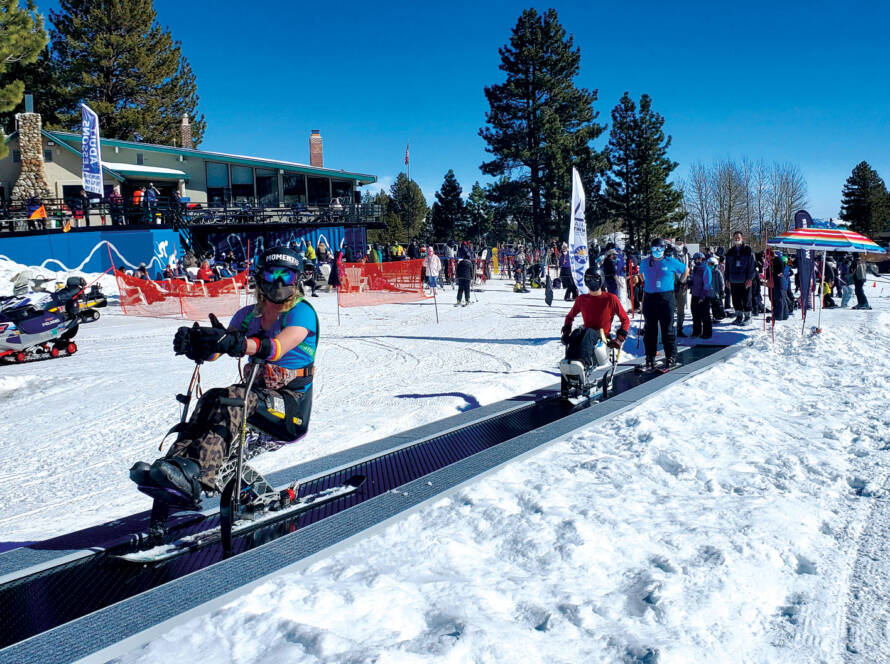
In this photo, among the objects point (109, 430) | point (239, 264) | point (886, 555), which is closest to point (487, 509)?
point (886, 555)

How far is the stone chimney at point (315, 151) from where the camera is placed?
39.5m

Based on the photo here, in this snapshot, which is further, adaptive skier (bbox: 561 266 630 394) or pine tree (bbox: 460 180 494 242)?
pine tree (bbox: 460 180 494 242)

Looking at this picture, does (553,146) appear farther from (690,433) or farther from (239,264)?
(690,433)

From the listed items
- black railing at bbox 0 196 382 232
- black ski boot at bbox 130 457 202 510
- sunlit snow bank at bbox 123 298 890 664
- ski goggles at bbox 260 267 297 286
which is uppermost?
black railing at bbox 0 196 382 232

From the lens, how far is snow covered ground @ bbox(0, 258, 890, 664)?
9.55ft

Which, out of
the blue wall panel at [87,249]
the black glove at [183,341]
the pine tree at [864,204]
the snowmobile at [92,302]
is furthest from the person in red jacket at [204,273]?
the pine tree at [864,204]

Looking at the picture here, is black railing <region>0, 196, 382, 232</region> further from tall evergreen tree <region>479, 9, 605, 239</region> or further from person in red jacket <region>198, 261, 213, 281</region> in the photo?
tall evergreen tree <region>479, 9, 605, 239</region>

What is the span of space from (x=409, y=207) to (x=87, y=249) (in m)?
50.8

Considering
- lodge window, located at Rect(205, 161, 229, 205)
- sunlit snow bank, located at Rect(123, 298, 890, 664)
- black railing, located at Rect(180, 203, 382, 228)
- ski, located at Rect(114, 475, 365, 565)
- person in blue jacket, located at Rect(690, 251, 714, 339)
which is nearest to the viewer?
sunlit snow bank, located at Rect(123, 298, 890, 664)

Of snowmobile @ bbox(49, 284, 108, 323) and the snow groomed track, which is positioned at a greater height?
snowmobile @ bbox(49, 284, 108, 323)

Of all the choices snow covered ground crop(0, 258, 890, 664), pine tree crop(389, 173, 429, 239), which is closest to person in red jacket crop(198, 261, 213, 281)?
snow covered ground crop(0, 258, 890, 664)

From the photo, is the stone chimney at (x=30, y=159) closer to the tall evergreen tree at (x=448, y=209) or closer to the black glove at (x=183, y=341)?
the black glove at (x=183, y=341)

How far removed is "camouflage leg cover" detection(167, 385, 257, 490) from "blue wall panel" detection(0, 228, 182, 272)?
76.2 ft

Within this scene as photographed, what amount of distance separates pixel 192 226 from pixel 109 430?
21860mm
